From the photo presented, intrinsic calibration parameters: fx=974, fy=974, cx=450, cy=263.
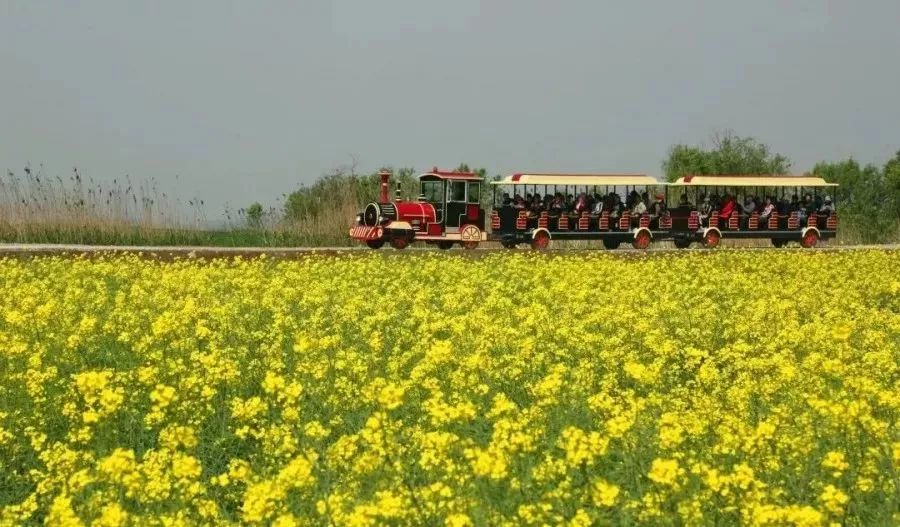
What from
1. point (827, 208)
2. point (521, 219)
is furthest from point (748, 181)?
point (521, 219)

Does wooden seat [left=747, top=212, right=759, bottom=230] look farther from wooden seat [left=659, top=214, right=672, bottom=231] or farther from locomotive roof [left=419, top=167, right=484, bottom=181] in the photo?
locomotive roof [left=419, top=167, right=484, bottom=181]

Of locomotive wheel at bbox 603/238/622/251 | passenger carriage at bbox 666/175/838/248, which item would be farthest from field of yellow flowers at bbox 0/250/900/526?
passenger carriage at bbox 666/175/838/248

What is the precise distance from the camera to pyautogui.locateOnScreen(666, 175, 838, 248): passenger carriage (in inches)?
1179

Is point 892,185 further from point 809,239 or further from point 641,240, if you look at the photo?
point 641,240

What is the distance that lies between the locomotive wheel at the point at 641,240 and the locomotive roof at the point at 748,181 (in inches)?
68.6

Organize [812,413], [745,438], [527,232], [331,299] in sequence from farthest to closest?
[527,232] < [331,299] < [812,413] < [745,438]

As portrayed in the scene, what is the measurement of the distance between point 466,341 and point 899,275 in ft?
35.4

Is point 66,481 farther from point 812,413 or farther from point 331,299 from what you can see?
point 331,299

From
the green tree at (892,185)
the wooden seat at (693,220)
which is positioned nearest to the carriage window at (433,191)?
the wooden seat at (693,220)

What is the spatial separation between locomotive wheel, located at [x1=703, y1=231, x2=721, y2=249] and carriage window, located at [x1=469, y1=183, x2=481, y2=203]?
7346mm

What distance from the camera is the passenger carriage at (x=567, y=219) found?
90.4 ft

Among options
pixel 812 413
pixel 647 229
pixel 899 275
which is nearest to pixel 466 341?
pixel 812 413

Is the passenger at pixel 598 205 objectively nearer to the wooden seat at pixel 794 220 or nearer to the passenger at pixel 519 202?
the passenger at pixel 519 202

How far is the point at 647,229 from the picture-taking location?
2936cm
